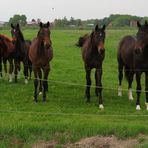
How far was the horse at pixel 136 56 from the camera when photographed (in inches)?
448

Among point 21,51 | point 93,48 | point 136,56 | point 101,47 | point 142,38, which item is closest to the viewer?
point 142,38

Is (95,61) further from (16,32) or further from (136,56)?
(16,32)

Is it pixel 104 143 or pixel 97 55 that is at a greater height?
pixel 97 55

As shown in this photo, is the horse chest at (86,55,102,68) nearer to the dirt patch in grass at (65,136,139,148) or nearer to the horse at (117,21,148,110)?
the horse at (117,21,148,110)

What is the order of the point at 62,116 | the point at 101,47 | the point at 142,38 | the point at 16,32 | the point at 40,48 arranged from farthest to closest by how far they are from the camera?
the point at 16,32
the point at 40,48
the point at 101,47
the point at 142,38
the point at 62,116

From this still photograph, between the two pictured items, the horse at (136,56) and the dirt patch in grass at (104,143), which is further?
the horse at (136,56)

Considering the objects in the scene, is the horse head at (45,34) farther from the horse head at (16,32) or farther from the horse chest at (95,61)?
the horse head at (16,32)

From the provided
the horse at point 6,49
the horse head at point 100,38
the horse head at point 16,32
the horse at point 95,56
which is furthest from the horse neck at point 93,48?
the horse at point 6,49

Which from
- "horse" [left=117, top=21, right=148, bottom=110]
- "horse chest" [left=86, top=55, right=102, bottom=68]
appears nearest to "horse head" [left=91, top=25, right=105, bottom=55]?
"horse chest" [left=86, top=55, right=102, bottom=68]

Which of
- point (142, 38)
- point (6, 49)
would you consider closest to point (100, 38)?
point (142, 38)

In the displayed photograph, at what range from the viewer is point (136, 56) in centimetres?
1200

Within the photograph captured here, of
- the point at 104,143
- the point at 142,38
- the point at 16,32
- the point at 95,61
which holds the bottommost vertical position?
the point at 104,143

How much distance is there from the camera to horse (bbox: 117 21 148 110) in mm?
11367

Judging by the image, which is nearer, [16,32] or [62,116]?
[62,116]
